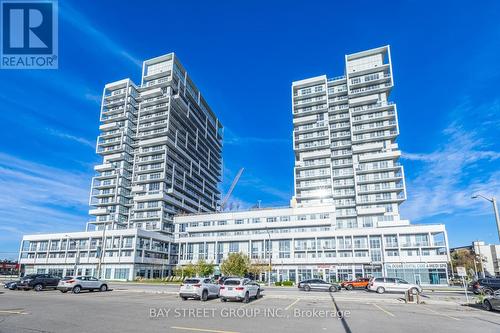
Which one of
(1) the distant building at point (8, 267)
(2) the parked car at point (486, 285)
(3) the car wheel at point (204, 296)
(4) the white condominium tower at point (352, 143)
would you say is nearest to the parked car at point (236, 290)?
(3) the car wheel at point (204, 296)

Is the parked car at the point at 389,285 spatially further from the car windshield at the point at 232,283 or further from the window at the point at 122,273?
the window at the point at 122,273

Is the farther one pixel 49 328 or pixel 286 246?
pixel 286 246

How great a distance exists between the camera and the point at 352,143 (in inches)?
3506

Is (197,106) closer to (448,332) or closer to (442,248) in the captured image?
(442,248)

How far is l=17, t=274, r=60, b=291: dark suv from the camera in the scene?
32.0m

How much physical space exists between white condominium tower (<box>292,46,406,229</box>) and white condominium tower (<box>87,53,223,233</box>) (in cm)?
3707

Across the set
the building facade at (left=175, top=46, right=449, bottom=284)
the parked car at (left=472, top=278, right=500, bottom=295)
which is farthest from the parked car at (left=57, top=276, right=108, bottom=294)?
the building facade at (left=175, top=46, right=449, bottom=284)

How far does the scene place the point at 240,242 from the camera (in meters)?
81.6

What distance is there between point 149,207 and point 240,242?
2939 centimetres

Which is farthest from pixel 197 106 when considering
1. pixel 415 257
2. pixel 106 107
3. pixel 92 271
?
pixel 415 257

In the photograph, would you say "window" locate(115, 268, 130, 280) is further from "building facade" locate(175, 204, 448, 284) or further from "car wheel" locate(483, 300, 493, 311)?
"car wheel" locate(483, 300, 493, 311)

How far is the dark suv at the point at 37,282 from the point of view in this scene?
32.0 m

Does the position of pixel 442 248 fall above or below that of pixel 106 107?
below

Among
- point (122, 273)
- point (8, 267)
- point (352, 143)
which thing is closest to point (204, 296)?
point (122, 273)
